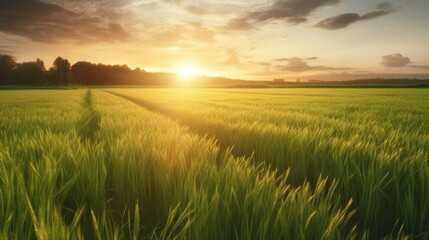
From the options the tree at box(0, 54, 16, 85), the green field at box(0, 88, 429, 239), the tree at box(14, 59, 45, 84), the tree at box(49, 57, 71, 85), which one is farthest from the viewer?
the tree at box(49, 57, 71, 85)

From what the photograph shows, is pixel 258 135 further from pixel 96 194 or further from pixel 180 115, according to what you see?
pixel 180 115

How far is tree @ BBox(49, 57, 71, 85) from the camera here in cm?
10631

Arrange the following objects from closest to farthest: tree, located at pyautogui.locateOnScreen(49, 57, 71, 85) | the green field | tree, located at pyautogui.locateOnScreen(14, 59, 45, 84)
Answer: the green field, tree, located at pyautogui.locateOnScreen(14, 59, 45, 84), tree, located at pyautogui.locateOnScreen(49, 57, 71, 85)

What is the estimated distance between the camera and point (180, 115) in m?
8.62

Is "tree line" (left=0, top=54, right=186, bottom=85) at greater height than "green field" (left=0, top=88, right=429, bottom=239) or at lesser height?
greater

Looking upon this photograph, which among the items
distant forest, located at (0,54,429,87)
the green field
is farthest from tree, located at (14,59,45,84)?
the green field

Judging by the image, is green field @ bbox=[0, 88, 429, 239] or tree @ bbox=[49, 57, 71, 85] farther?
tree @ bbox=[49, 57, 71, 85]

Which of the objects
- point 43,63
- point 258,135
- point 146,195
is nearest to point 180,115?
point 258,135

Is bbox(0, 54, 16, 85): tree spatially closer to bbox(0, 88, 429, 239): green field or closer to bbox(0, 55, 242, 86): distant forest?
bbox(0, 55, 242, 86): distant forest

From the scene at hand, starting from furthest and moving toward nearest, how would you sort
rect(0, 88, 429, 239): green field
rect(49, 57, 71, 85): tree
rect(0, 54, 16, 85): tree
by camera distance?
rect(49, 57, 71, 85): tree < rect(0, 54, 16, 85): tree < rect(0, 88, 429, 239): green field

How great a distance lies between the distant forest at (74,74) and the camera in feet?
310

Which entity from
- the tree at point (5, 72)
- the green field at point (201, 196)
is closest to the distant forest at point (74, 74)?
the tree at point (5, 72)

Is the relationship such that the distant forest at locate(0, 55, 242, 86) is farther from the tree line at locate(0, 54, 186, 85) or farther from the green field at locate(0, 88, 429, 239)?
the green field at locate(0, 88, 429, 239)

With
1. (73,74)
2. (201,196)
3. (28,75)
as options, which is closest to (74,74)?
(73,74)
